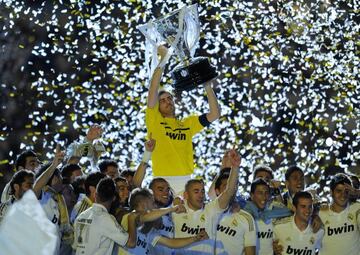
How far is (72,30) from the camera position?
1515 cm

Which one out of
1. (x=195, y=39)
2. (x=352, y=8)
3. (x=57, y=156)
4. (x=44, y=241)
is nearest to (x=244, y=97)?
(x=352, y=8)

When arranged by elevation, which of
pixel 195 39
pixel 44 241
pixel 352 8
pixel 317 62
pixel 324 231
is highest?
pixel 352 8

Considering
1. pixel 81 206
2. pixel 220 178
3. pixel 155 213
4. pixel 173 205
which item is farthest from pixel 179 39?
pixel 155 213

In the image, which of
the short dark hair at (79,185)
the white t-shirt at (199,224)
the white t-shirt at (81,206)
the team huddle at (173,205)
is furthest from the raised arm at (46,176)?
the white t-shirt at (199,224)

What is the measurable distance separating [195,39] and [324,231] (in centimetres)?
190

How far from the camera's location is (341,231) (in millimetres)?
6918

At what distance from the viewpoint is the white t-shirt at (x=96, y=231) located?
548 centimetres

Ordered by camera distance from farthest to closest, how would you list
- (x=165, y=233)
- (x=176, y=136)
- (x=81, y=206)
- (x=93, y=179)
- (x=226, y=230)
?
1. (x=176, y=136)
2. (x=226, y=230)
3. (x=165, y=233)
4. (x=81, y=206)
5. (x=93, y=179)

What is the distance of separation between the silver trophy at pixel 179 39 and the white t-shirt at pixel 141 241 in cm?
131

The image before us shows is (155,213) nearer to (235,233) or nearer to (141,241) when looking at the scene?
(141,241)

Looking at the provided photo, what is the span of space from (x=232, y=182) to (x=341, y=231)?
1264 millimetres

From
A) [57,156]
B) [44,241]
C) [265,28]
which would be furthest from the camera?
[265,28]

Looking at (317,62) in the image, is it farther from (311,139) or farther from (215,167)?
(215,167)

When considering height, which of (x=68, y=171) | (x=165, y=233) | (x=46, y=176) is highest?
(x=68, y=171)
